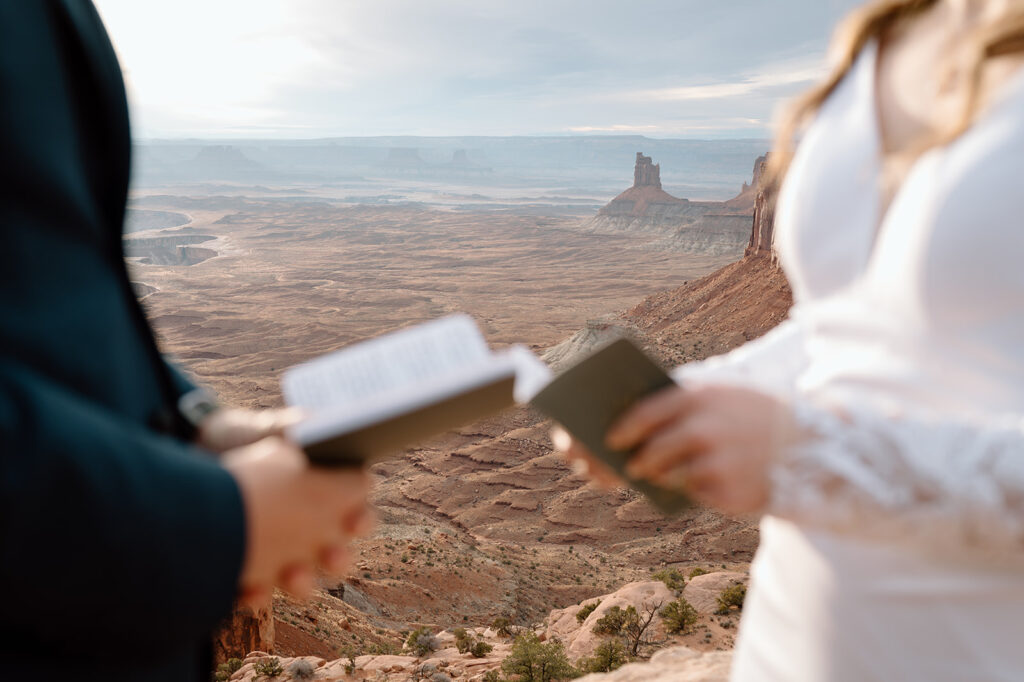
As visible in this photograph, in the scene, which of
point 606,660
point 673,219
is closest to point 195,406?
point 606,660

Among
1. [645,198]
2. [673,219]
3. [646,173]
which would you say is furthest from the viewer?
[646,173]

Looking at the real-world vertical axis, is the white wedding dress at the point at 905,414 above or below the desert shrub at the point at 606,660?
above

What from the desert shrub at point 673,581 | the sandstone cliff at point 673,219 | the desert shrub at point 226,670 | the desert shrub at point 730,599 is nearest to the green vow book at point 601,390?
the desert shrub at point 226,670

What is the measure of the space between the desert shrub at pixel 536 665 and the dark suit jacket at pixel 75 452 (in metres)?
4.87

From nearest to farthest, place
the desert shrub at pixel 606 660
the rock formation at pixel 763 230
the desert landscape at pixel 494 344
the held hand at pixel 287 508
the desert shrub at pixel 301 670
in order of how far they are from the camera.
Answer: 1. the held hand at pixel 287 508
2. the desert shrub at pixel 301 670
3. the desert shrub at pixel 606 660
4. the desert landscape at pixel 494 344
5. the rock formation at pixel 763 230

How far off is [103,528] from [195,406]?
43 centimetres

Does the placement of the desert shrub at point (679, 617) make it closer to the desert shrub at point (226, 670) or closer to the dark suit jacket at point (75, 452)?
the desert shrub at point (226, 670)

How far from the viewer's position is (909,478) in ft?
2.42

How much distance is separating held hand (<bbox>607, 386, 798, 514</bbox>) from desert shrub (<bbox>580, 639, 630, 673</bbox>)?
536cm

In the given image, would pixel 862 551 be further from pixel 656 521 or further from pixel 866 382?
pixel 656 521

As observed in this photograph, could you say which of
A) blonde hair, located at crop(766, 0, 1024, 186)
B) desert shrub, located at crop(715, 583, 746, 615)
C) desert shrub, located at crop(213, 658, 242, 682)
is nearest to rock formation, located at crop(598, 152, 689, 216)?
desert shrub, located at crop(715, 583, 746, 615)

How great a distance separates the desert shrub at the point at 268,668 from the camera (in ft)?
16.4

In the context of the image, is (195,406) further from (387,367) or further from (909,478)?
(909,478)

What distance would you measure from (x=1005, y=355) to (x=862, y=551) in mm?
300
